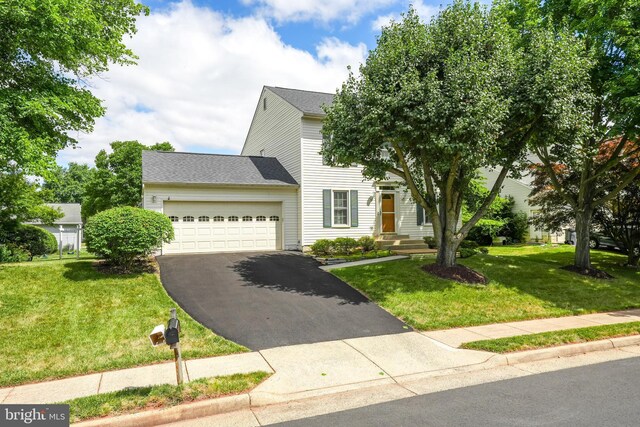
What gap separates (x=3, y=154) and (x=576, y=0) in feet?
55.6

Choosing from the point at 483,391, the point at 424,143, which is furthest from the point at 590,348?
the point at 424,143

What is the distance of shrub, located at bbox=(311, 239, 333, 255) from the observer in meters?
15.4

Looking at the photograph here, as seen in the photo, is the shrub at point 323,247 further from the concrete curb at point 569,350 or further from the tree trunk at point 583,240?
the concrete curb at point 569,350

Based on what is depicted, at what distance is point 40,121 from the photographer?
10.1 metres

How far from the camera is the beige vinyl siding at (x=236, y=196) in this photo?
48.9 feet

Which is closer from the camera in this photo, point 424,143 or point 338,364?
point 338,364

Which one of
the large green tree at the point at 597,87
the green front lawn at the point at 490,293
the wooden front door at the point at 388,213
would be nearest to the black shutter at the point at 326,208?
the wooden front door at the point at 388,213

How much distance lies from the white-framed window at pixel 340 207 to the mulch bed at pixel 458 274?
5.89 metres

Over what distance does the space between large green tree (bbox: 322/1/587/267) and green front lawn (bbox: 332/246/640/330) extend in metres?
3.21

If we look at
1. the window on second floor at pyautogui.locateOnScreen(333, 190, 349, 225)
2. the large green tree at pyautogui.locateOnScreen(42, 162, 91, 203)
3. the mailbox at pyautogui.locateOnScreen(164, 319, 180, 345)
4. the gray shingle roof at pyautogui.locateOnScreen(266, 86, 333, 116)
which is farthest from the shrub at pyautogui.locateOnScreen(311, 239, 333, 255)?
the large green tree at pyautogui.locateOnScreen(42, 162, 91, 203)

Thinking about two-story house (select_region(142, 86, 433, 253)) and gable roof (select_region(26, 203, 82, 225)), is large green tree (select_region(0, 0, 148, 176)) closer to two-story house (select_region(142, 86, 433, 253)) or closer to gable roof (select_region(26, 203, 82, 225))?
two-story house (select_region(142, 86, 433, 253))

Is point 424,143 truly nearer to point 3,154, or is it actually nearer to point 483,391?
point 483,391

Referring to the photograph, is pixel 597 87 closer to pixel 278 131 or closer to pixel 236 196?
pixel 278 131

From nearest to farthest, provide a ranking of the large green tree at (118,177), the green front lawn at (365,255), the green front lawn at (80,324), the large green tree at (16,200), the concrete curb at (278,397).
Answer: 1. the concrete curb at (278,397)
2. the green front lawn at (80,324)
3. the large green tree at (16,200)
4. the green front lawn at (365,255)
5. the large green tree at (118,177)
